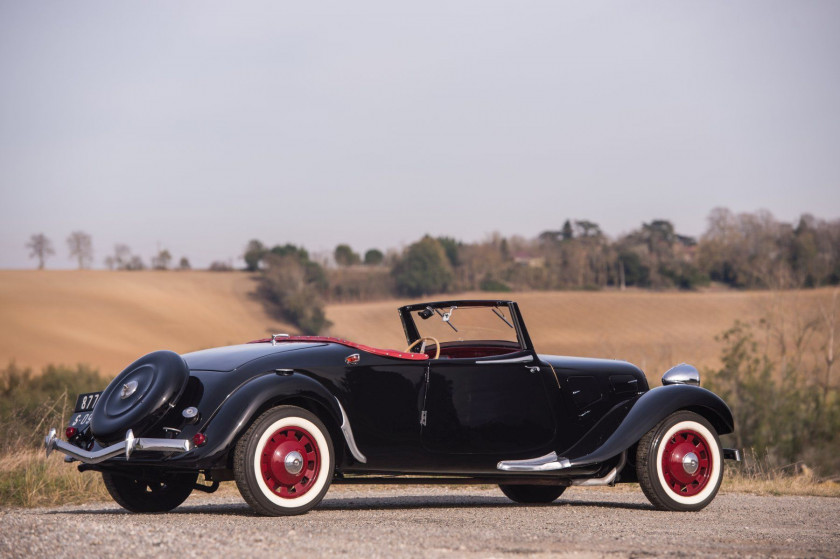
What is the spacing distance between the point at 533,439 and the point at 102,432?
3274 mm

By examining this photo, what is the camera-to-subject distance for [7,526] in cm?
593

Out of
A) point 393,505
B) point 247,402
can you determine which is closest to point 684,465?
point 393,505

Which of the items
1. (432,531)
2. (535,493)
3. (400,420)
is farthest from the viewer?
(535,493)

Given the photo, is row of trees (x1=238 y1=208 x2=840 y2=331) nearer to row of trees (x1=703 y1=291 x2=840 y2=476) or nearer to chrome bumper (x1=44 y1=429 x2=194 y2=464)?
row of trees (x1=703 y1=291 x2=840 y2=476)

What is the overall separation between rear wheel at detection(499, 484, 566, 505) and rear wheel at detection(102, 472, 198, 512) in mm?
3148

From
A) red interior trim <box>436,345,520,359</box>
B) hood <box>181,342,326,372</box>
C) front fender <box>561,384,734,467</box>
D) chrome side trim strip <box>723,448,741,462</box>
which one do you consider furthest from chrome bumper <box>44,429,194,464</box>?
chrome side trim strip <box>723,448,741,462</box>

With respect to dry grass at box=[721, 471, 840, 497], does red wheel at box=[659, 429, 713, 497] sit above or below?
above

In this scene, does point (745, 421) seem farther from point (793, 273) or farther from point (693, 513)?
point (793, 273)

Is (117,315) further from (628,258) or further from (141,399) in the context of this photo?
(141,399)

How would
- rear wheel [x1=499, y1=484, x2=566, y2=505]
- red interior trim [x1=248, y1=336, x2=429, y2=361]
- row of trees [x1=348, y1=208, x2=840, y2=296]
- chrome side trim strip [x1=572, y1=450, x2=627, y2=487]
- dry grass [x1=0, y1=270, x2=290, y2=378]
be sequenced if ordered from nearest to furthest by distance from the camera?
red interior trim [x1=248, y1=336, x2=429, y2=361] → chrome side trim strip [x1=572, y1=450, x2=627, y2=487] → rear wheel [x1=499, y1=484, x2=566, y2=505] → dry grass [x1=0, y1=270, x2=290, y2=378] → row of trees [x1=348, y1=208, x2=840, y2=296]

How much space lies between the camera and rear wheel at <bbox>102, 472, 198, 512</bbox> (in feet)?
25.3

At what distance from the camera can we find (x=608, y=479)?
26.4 ft

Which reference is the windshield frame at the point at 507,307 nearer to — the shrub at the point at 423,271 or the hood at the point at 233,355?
the hood at the point at 233,355

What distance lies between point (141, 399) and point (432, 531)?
219cm
